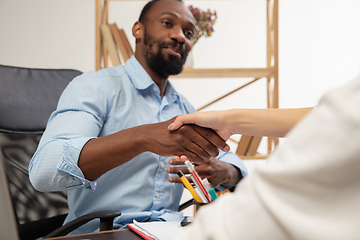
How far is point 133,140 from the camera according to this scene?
2.47ft

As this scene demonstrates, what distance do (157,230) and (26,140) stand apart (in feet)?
2.38

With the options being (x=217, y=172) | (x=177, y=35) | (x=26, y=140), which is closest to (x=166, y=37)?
(x=177, y=35)

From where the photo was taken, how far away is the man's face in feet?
3.66

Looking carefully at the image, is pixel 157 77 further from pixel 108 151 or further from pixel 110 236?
pixel 110 236

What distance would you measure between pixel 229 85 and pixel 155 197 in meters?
1.75

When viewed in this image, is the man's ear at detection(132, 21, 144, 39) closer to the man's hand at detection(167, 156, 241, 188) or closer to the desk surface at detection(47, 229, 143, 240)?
the man's hand at detection(167, 156, 241, 188)

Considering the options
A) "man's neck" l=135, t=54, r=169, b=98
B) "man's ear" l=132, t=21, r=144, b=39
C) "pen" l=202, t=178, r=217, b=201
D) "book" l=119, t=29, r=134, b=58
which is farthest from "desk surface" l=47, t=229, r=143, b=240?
"book" l=119, t=29, r=134, b=58

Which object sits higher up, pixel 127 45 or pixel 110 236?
pixel 127 45

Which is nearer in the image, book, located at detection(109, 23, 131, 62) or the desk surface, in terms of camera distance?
the desk surface

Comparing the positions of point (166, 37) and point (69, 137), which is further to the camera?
point (166, 37)

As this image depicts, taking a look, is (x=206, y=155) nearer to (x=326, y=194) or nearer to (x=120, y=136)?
(x=120, y=136)

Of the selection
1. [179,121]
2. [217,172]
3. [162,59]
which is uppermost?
[162,59]

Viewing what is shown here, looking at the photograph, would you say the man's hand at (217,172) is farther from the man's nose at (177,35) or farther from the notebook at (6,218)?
the notebook at (6,218)

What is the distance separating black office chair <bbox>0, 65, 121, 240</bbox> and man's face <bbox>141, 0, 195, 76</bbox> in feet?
1.29
